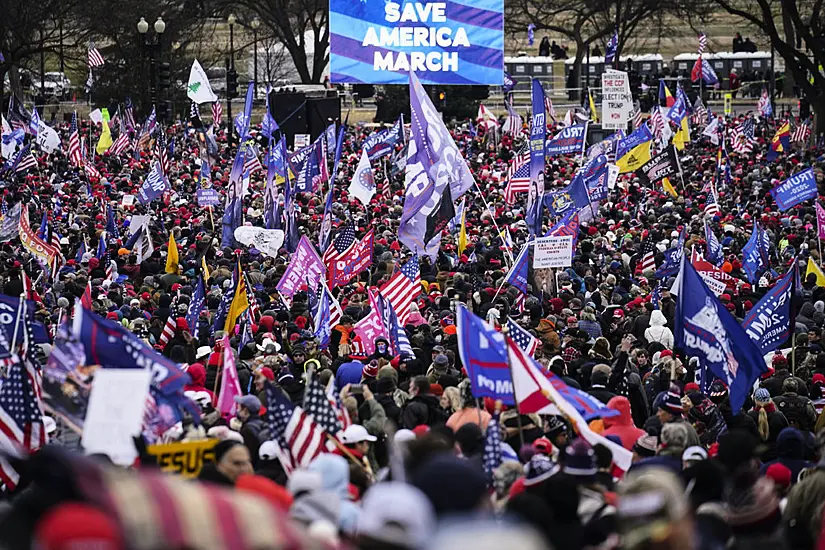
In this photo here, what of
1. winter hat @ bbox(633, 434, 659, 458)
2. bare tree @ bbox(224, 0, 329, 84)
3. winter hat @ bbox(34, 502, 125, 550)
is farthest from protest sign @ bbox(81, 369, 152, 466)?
bare tree @ bbox(224, 0, 329, 84)

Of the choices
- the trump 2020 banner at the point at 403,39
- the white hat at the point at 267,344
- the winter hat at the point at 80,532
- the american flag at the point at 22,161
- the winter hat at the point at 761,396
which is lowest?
the winter hat at the point at 761,396

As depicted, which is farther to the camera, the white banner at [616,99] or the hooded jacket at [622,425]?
the white banner at [616,99]

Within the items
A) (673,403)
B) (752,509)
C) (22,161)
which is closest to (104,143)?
(22,161)

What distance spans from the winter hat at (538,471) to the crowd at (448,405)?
0.08ft

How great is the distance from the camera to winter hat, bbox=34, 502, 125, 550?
4277mm

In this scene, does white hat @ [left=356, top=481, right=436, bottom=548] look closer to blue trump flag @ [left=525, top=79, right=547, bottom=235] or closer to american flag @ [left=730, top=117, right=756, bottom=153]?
blue trump flag @ [left=525, top=79, right=547, bottom=235]

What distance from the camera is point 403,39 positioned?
133 feet

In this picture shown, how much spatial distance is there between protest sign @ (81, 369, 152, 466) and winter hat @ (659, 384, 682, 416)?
4359 mm

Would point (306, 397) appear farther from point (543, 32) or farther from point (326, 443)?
point (543, 32)

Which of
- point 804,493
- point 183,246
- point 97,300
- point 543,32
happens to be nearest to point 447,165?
point 97,300

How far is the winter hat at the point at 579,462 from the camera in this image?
774 cm

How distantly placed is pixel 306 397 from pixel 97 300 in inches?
343

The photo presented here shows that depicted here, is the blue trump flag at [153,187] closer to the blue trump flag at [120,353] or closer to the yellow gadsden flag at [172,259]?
the yellow gadsden flag at [172,259]

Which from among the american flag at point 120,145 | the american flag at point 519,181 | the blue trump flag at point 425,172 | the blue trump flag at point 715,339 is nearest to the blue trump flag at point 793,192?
the american flag at point 519,181
